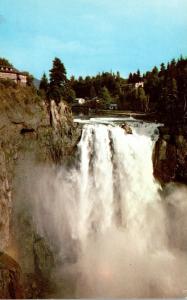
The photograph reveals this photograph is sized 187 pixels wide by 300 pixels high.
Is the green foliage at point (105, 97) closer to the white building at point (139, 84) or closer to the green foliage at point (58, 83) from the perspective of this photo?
the white building at point (139, 84)

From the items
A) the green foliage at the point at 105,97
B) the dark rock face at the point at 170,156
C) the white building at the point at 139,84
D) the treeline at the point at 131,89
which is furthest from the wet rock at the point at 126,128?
the white building at the point at 139,84

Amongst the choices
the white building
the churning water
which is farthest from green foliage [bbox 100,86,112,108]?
the white building

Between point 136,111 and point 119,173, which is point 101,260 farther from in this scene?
point 136,111

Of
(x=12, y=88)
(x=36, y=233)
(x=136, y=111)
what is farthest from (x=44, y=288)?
(x=136, y=111)

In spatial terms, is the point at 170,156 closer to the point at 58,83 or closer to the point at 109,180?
the point at 109,180

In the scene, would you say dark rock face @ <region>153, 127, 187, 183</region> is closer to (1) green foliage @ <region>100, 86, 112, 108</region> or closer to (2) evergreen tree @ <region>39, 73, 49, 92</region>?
(1) green foliage @ <region>100, 86, 112, 108</region>

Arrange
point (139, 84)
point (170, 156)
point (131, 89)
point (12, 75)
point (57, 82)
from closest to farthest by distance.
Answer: point (12, 75)
point (57, 82)
point (170, 156)
point (131, 89)
point (139, 84)

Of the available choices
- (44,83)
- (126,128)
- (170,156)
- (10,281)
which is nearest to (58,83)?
(44,83)
